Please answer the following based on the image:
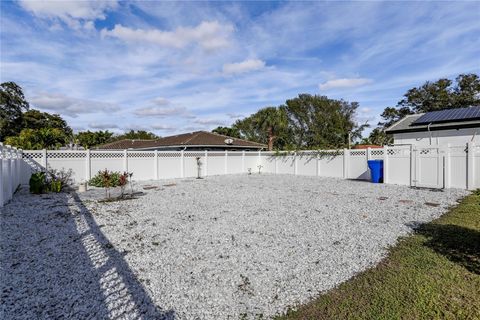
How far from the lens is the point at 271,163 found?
18781mm

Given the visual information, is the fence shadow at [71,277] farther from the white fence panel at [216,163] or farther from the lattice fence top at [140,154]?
the white fence panel at [216,163]

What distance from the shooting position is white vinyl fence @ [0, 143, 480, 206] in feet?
30.9

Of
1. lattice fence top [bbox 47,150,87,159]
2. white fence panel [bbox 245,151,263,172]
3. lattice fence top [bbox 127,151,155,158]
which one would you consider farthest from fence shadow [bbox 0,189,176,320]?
white fence panel [bbox 245,151,263,172]

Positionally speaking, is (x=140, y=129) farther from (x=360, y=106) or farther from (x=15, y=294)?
(x=15, y=294)

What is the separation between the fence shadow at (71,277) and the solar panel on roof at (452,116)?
52.0 ft

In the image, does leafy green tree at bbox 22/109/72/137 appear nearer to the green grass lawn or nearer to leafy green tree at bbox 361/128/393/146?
leafy green tree at bbox 361/128/393/146

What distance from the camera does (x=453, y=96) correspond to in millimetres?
25438

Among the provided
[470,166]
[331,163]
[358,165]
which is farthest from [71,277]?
[331,163]

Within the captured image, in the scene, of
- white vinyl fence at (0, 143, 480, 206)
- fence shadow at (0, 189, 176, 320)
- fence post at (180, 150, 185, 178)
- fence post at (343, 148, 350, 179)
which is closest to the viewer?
fence shadow at (0, 189, 176, 320)

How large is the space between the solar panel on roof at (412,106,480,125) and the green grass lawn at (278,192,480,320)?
11.7 metres

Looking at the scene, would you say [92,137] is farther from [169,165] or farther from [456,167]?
[456,167]

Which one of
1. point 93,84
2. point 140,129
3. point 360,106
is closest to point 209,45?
point 93,84

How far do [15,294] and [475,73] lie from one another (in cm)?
3387

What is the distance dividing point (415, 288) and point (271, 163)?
1606 cm
